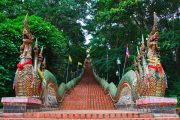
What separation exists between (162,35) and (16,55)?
8.11 meters

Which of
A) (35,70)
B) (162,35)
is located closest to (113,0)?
(162,35)

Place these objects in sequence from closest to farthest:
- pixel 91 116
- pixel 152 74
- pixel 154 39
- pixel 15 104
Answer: pixel 91 116, pixel 15 104, pixel 152 74, pixel 154 39

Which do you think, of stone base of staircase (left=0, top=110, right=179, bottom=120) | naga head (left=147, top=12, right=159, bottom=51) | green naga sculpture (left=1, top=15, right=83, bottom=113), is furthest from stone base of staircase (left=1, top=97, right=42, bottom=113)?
naga head (left=147, top=12, right=159, bottom=51)

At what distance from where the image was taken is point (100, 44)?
24797 mm

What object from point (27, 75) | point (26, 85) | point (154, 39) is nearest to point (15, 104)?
point (26, 85)

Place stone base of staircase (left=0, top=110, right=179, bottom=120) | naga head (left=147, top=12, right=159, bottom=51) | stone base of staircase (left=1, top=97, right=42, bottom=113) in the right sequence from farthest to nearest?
naga head (left=147, top=12, right=159, bottom=51) → stone base of staircase (left=1, top=97, right=42, bottom=113) → stone base of staircase (left=0, top=110, right=179, bottom=120)

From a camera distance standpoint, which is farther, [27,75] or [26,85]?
[27,75]

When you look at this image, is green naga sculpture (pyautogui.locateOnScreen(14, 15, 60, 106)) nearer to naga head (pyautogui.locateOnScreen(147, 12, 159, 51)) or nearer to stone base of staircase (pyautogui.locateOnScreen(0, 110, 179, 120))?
stone base of staircase (pyautogui.locateOnScreen(0, 110, 179, 120))

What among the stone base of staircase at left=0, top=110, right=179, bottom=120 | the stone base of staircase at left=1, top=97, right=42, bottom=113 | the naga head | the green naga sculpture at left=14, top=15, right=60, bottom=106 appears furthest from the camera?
the green naga sculpture at left=14, top=15, right=60, bottom=106

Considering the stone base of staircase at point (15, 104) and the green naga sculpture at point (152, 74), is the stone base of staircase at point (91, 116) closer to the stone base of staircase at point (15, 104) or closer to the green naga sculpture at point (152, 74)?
the stone base of staircase at point (15, 104)

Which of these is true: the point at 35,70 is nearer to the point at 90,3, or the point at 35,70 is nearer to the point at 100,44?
the point at 100,44

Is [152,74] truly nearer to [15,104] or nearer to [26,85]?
[26,85]

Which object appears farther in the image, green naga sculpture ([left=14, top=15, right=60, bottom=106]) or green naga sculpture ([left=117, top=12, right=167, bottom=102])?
green naga sculpture ([left=14, top=15, right=60, bottom=106])

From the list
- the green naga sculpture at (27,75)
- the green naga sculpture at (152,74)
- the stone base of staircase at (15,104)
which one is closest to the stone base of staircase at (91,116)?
the stone base of staircase at (15,104)
